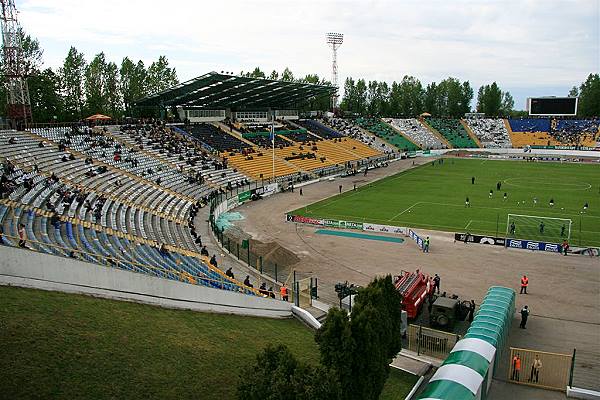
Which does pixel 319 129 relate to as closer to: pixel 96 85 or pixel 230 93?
pixel 230 93

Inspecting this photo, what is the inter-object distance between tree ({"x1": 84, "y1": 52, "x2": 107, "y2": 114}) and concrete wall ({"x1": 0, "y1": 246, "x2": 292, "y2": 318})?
81.0 meters

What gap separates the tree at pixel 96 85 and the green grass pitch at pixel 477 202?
5576 cm

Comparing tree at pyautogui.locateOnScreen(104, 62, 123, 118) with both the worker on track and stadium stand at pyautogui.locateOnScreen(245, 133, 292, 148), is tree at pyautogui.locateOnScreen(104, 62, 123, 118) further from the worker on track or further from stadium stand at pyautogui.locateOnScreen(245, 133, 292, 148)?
the worker on track

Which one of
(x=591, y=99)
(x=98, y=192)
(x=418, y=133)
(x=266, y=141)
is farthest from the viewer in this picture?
(x=591, y=99)

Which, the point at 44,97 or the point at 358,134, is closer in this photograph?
the point at 44,97

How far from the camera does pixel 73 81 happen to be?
90938 millimetres

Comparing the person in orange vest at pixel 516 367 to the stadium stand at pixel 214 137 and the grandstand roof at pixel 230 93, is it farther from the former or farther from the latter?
the stadium stand at pixel 214 137

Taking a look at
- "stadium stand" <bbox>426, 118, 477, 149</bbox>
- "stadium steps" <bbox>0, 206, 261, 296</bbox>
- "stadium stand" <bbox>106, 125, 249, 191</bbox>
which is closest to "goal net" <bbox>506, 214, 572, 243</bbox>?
"stadium steps" <bbox>0, 206, 261, 296</bbox>

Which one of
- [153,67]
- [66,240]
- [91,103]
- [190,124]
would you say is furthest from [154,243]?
[153,67]

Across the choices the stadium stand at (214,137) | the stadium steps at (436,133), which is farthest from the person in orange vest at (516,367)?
the stadium steps at (436,133)

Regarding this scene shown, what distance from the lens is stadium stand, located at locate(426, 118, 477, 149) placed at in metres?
117

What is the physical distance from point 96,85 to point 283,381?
315 ft

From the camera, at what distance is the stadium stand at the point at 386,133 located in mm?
110875

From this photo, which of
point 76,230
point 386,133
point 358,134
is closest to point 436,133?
point 386,133
